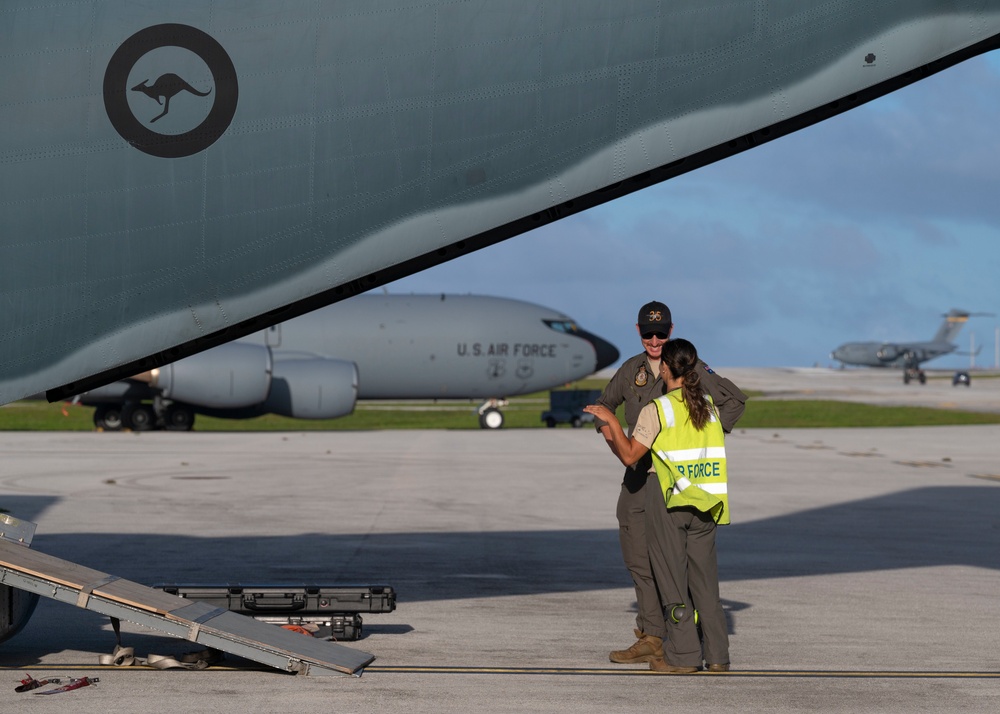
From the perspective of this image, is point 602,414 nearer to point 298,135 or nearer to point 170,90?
point 298,135

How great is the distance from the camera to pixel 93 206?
7.95 meters

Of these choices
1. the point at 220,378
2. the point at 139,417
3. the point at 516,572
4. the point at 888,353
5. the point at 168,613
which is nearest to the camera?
the point at 168,613

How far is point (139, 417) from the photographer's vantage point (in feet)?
127

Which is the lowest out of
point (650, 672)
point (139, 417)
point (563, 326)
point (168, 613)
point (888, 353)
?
point (650, 672)

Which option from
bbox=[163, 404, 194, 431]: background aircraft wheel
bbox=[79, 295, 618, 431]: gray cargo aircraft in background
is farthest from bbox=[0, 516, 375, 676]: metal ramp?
bbox=[163, 404, 194, 431]: background aircraft wheel

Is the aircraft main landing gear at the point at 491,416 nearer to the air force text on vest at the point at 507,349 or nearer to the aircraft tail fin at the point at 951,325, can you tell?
the air force text on vest at the point at 507,349

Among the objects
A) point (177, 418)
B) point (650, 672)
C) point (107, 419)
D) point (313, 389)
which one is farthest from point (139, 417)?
point (650, 672)

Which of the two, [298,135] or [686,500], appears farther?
[298,135]

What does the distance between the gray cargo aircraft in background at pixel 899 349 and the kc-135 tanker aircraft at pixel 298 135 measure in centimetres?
14479

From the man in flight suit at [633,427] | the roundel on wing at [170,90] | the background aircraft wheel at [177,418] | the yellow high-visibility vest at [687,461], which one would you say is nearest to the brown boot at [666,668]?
the man in flight suit at [633,427]

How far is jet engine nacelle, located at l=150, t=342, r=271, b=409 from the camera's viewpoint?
3503 centimetres

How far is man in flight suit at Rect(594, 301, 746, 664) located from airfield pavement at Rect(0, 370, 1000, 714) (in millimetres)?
371

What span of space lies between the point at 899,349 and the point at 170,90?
148 metres

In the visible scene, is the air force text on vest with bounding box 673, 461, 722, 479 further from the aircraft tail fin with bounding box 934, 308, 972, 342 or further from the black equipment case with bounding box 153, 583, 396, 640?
the aircraft tail fin with bounding box 934, 308, 972, 342
